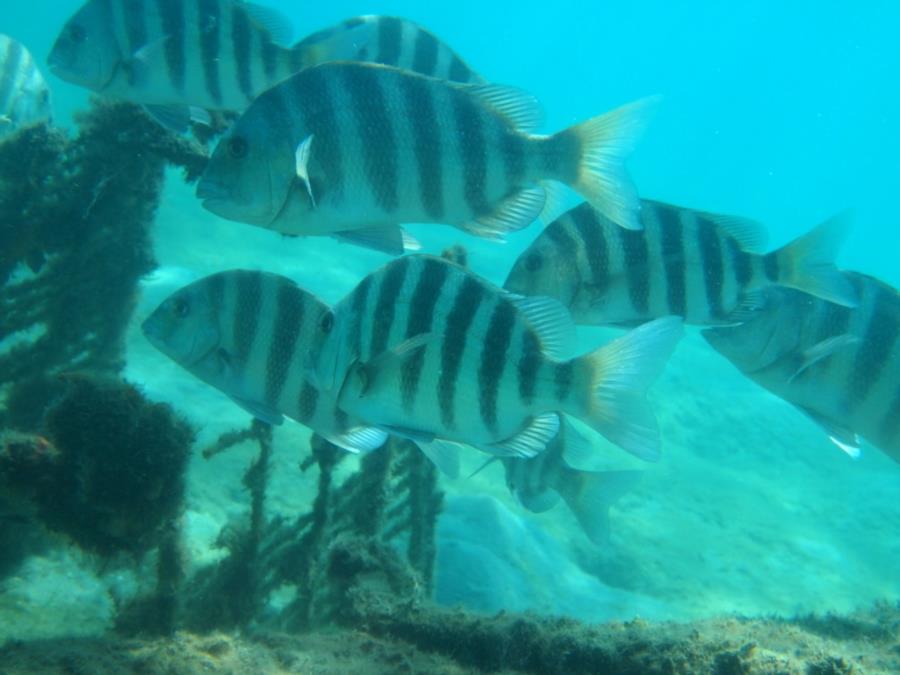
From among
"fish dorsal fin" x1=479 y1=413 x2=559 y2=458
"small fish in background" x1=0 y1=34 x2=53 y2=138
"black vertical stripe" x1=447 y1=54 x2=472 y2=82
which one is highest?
Answer: "small fish in background" x1=0 y1=34 x2=53 y2=138

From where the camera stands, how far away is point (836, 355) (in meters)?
3.78

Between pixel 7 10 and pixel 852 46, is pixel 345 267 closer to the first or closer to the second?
pixel 7 10

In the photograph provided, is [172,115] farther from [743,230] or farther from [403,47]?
[743,230]

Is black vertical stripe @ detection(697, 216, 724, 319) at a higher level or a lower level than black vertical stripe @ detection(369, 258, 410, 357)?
lower

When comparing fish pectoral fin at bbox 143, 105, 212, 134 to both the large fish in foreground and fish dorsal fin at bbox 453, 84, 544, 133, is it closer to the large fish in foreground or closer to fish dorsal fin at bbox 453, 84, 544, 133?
the large fish in foreground

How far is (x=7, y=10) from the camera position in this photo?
225ft

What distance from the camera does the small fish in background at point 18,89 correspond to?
630 cm

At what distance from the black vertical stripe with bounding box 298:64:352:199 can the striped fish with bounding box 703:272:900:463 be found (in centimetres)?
250

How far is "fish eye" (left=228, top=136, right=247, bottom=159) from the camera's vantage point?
2725 mm

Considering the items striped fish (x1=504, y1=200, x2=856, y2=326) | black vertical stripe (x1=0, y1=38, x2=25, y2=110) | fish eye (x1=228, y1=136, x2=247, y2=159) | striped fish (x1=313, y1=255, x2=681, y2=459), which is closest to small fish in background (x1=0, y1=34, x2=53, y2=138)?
black vertical stripe (x1=0, y1=38, x2=25, y2=110)

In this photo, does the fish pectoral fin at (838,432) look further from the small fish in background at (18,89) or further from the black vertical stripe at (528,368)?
the small fish in background at (18,89)

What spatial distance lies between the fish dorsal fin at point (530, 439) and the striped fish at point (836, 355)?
1818 millimetres

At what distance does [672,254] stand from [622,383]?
1.21 meters

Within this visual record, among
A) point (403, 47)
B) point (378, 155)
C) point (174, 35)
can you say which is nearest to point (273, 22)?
point (174, 35)
